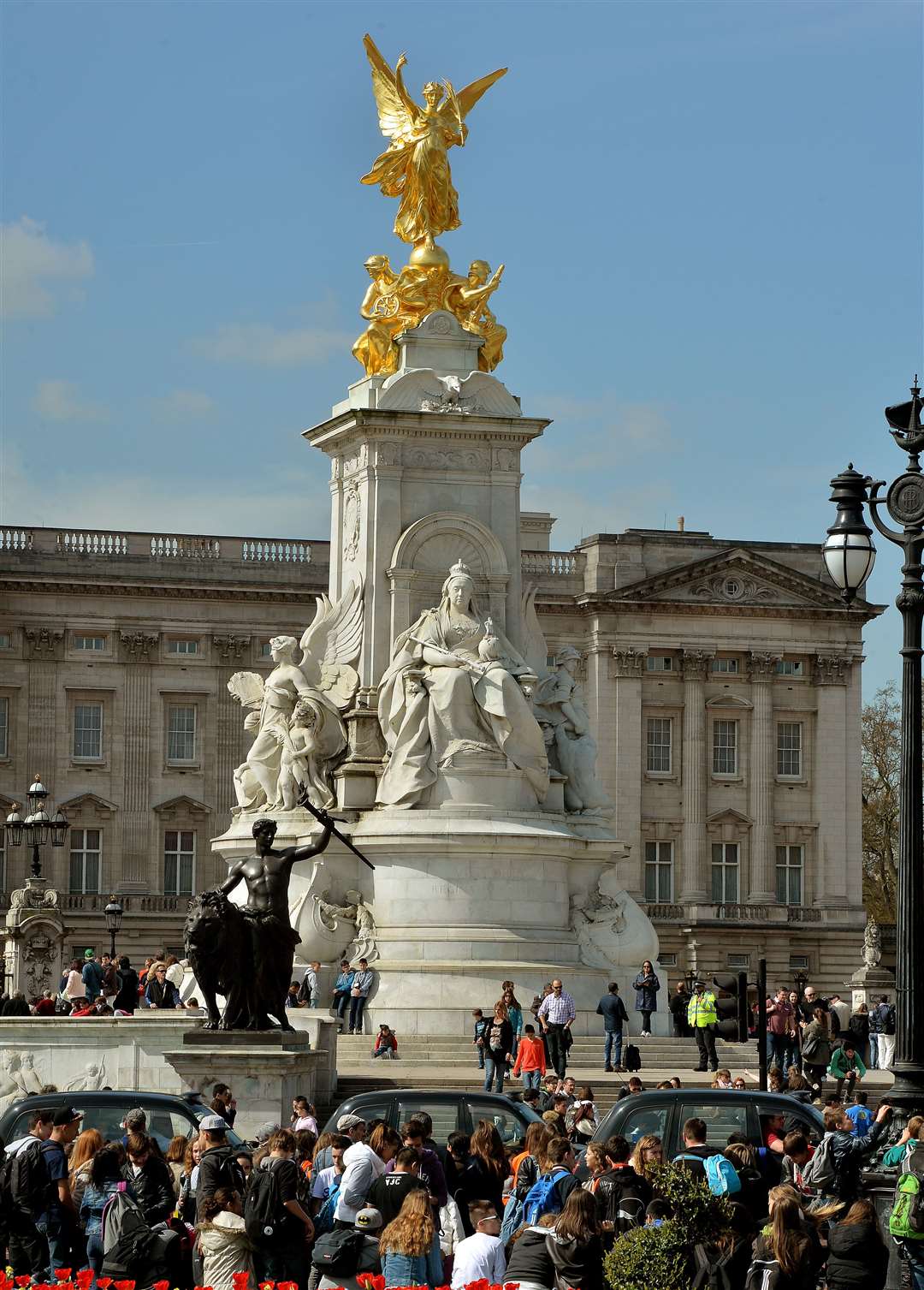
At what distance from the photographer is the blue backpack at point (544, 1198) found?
1633 cm

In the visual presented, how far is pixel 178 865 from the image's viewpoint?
80.8m

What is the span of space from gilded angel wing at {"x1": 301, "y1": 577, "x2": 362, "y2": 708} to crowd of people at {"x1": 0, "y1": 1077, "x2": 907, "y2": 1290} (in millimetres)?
19923

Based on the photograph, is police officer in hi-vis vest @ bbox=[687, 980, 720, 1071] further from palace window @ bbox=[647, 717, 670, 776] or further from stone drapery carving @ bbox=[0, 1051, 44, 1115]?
palace window @ bbox=[647, 717, 670, 776]

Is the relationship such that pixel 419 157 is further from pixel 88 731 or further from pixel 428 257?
pixel 88 731

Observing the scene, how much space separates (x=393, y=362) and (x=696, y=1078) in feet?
40.4

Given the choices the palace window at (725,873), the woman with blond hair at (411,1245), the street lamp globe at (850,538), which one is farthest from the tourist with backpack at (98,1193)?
the palace window at (725,873)

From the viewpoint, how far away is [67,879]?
79.7m

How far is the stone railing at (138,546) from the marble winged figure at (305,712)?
42.5 meters

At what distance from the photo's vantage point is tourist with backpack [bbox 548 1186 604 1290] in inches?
566

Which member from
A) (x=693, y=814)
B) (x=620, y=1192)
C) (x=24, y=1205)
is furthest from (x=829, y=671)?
(x=24, y=1205)

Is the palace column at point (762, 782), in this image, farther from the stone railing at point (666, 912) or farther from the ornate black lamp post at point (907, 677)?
the ornate black lamp post at point (907, 677)

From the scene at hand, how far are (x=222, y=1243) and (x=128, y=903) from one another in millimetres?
63804

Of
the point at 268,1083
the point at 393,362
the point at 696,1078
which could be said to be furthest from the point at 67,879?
the point at 268,1083

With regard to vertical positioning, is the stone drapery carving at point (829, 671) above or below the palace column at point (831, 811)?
above
